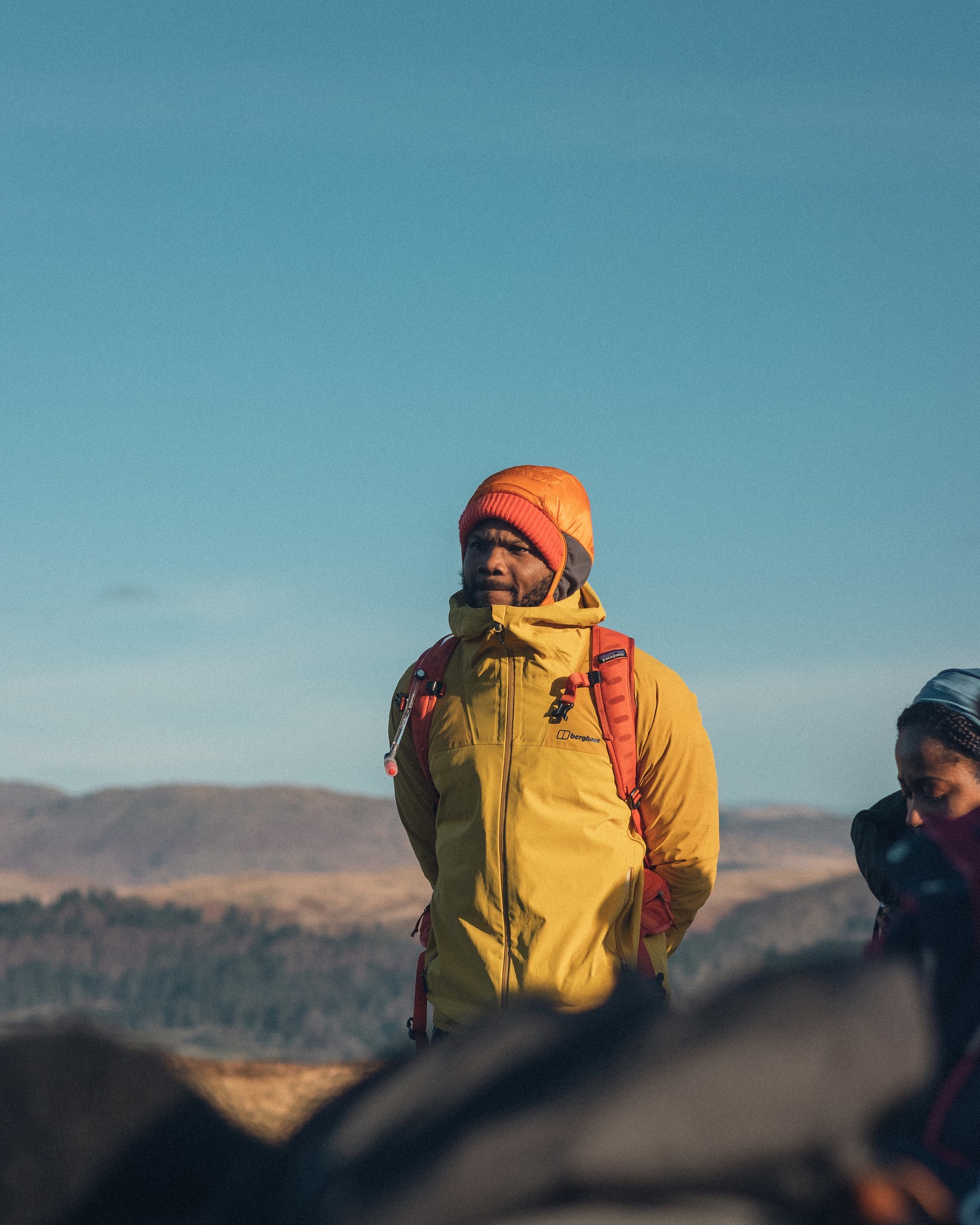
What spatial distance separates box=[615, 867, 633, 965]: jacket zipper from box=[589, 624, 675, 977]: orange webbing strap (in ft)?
0.22

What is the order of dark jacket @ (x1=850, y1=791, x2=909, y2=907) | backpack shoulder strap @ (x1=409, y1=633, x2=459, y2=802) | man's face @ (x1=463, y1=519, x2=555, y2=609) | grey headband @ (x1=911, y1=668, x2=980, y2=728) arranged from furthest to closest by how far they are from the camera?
1. man's face @ (x1=463, y1=519, x2=555, y2=609)
2. backpack shoulder strap @ (x1=409, y1=633, x2=459, y2=802)
3. dark jacket @ (x1=850, y1=791, x2=909, y2=907)
4. grey headband @ (x1=911, y1=668, x2=980, y2=728)

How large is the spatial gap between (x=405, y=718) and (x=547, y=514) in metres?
0.83

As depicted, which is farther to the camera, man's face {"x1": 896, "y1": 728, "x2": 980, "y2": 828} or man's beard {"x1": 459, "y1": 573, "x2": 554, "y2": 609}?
man's beard {"x1": 459, "y1": 573, "x2": 554, "y2": 609}

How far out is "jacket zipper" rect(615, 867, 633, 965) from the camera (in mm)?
3723

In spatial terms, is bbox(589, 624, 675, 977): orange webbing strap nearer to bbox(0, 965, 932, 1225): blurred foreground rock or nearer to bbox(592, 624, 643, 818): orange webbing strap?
bbox(592, 624, 643, 818): orange webbing strap

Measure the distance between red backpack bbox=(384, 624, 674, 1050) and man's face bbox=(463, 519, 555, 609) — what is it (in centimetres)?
20

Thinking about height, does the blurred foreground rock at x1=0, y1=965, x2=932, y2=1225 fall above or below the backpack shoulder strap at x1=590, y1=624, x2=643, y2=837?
above

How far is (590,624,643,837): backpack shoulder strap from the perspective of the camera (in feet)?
12.4

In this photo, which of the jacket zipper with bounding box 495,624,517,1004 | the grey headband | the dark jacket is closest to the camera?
the grey headband

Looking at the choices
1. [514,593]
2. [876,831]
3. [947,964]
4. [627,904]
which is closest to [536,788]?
[627,904]

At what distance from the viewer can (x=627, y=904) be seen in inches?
148

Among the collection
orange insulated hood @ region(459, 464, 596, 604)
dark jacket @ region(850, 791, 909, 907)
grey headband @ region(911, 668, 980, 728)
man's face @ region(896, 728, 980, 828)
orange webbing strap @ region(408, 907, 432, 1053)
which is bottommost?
orange webbing strap @ region(408, 907, 432, 1053)

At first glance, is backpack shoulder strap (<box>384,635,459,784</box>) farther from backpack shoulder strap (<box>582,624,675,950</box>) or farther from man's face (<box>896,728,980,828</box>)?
man's face (<box>896,728,980,828</box>)

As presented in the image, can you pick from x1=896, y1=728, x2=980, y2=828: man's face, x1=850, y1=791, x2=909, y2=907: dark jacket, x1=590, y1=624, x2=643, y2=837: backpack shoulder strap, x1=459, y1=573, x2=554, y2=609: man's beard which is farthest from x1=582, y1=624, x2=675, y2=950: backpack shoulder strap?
x1=896, y1=728, x2=980, y2=828: man's face
